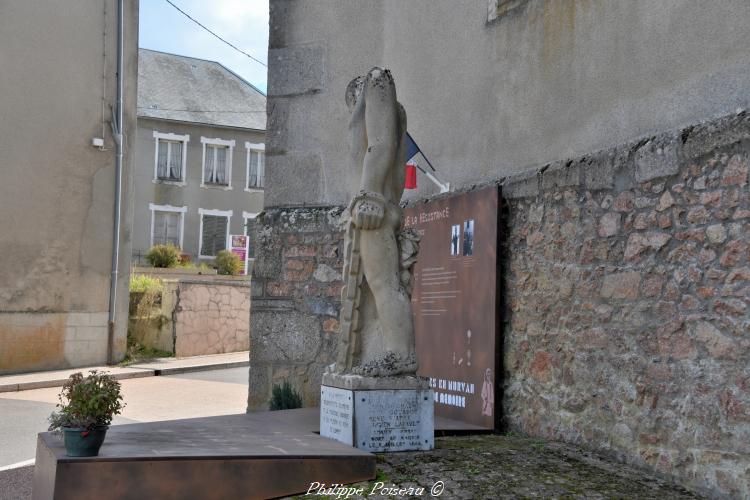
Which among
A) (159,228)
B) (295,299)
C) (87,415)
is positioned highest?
(159,228)

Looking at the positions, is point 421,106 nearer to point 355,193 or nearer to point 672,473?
point 355,193

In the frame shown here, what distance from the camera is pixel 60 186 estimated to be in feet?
50.8

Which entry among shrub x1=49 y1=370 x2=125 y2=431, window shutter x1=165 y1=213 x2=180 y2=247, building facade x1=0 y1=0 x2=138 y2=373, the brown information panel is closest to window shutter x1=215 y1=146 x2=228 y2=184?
window shutter x1=165 y1=213 x2=180 y2=247

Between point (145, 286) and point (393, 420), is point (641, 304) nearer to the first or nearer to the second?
point (393, 420)

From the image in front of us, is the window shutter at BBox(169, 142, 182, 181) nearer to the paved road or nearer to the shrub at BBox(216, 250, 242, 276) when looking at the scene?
the shrub at BBox(216, 250, 242, 276)

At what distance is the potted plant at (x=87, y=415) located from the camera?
4.23m

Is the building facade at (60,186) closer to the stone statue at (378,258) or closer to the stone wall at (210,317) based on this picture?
the stone wall at (210,317)

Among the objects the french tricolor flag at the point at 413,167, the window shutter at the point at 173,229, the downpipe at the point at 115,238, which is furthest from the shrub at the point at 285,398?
the window shutter at the point at 173,229

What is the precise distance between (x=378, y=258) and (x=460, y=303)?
178 cm

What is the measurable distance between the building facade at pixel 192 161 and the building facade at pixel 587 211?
2116cm

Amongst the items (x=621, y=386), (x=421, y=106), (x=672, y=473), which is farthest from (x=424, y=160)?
(x=672, y=473)

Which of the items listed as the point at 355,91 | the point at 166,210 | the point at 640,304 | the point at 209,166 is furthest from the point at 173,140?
the point at 640,304

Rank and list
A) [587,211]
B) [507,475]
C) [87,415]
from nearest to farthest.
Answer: [87,415], [507,475], [587,211]

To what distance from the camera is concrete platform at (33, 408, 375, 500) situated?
13.6 feet
